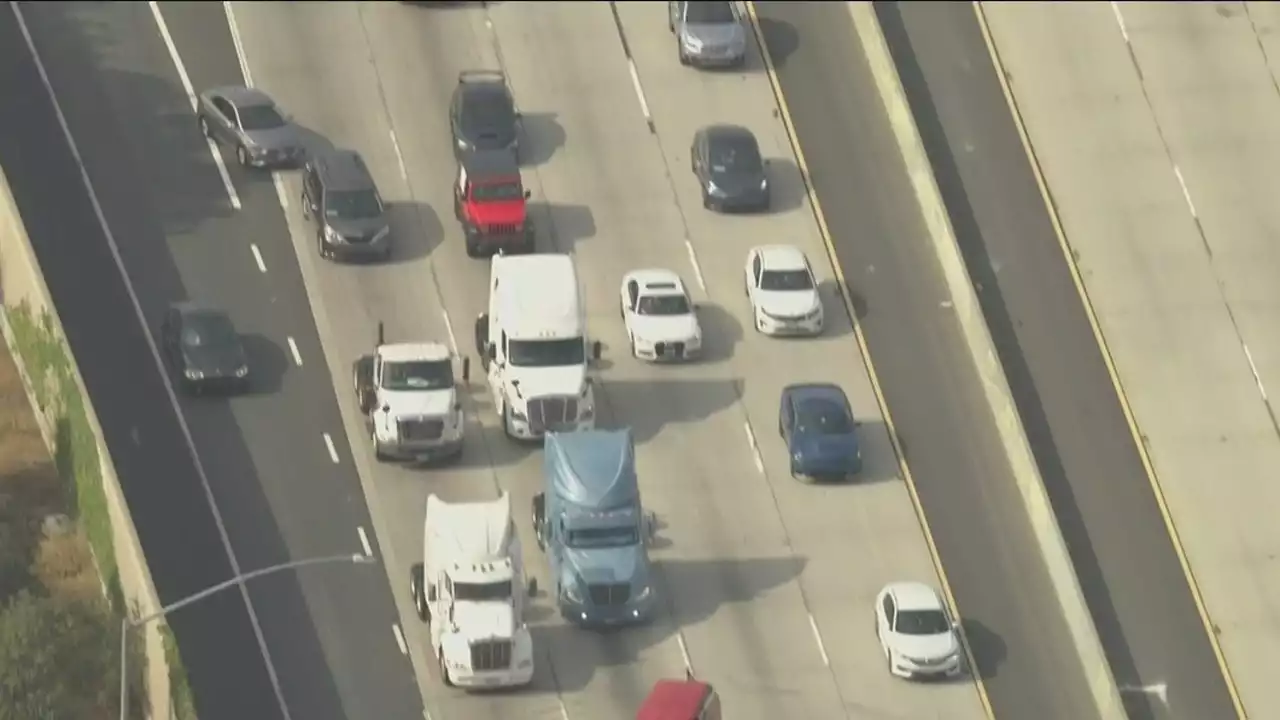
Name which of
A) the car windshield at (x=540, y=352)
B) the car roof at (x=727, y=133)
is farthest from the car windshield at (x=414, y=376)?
the car roof at (x=727, y=133)

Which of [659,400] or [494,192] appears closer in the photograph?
[659,400]

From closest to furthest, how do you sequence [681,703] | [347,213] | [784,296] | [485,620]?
[681,703], [485,620], [784,296], [347,213]

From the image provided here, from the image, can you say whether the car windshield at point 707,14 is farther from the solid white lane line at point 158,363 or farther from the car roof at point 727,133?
the solid white lane line at point 158,363

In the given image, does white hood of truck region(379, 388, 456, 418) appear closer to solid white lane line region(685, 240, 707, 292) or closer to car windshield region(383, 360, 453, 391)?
car windshield region(383, 360, 453, 391)

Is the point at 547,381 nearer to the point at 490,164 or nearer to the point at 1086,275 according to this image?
the point at 490,164

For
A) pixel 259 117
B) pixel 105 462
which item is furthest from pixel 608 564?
pixel 259 117

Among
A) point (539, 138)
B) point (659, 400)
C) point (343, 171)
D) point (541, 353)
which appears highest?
point (343, 171)

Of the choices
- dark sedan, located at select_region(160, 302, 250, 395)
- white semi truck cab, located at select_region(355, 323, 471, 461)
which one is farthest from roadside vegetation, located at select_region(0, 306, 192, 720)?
white semi truck cab, located at select_region(355, 323, 471, 461)
